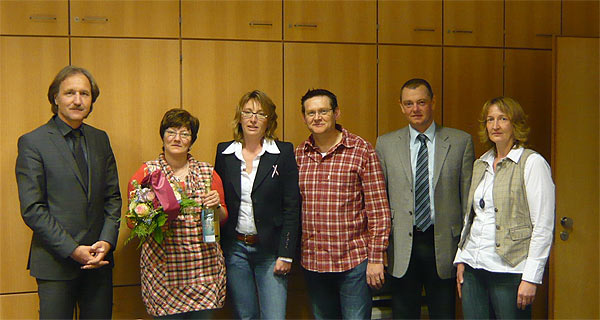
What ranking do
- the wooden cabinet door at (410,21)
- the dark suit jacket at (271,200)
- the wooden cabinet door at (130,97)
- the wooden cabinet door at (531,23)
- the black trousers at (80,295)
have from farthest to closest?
the wooden cabinet door at (531,23) → the wooden cabinet door at (410,21) → the wooden cabinet door at (130,97) → the dark suit jacket at (271,200) → the black trousers at (80,295)

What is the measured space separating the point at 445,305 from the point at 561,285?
1.09m

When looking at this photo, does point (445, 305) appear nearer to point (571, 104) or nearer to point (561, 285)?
point (561, 285)

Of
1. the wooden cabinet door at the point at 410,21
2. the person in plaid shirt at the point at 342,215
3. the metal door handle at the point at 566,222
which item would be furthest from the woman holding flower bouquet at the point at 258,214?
the metal door handle at the point at 566,222

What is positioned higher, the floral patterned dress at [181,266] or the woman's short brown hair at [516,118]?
the woman's short brown hair at [516,118]

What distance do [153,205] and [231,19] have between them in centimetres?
155

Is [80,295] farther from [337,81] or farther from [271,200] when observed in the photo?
[337,81]

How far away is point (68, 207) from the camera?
2.51 metres

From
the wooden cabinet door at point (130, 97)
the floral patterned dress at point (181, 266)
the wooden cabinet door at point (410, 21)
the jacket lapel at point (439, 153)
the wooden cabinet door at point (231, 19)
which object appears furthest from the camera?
the wooden cabinet door at point (410, 21)

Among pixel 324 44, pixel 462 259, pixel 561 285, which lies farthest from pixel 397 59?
Result: pixel 561 285

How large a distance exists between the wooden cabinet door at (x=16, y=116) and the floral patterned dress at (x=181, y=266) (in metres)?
1.07

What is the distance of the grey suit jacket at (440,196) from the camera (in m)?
2.80

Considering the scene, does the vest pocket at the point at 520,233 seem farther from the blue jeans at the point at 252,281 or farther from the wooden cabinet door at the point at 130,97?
the wooden cabinet door at the point at 130,97

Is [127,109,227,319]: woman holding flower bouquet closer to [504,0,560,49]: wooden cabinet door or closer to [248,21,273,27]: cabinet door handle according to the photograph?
[248,21,273,27]: cabinet door handle

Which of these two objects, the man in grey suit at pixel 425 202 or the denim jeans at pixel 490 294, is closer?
the denim jeans at pixel 490 294
